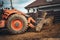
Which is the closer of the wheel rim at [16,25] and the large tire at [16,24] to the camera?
the large tire at [16,24]

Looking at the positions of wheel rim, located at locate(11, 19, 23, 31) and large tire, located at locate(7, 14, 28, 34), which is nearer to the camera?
large tire, located at locate(7, 14, 28, 34)

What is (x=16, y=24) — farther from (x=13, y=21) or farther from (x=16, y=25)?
(x=13, y=21)

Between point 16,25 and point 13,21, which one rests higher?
point 13,21

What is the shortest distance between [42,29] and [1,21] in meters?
2.64

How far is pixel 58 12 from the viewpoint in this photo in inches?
925

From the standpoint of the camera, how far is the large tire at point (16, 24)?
12.3m

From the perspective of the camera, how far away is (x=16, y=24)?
40.9ft

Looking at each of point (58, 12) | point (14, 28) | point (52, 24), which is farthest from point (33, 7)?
point (14, 28)

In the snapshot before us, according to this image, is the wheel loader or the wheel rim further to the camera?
the wheel rim

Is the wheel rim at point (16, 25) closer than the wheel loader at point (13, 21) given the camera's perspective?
No

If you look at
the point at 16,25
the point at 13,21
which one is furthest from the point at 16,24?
the point at 13,21

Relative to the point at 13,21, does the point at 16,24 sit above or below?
below

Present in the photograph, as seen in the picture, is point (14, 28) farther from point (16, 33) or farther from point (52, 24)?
point (52, 24)

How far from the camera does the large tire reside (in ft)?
40.4
